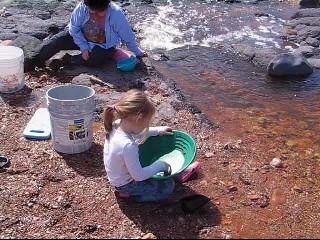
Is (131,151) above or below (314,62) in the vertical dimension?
above

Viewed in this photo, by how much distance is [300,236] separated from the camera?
3.31 metres

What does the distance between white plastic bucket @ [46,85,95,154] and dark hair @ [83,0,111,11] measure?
1783 mm

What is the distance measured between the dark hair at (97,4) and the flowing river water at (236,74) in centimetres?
162

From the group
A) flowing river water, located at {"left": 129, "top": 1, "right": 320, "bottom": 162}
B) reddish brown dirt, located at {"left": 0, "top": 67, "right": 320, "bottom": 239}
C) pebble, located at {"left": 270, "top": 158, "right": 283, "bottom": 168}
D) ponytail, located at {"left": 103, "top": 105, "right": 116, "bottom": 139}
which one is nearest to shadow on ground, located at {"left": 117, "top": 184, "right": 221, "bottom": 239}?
reddish brown dirt, located at {"left": 0, "top": 67, "right": 320, "bottom": 239}

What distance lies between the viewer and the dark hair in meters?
5.68

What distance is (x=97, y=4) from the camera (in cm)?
570

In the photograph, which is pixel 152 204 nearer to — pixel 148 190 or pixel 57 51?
pixel 148 190

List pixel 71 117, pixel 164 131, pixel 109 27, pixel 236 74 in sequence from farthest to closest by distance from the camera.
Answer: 1. pixel 236 74
2. pixel 109 27
3. pixel 71 117
4. pixel 164 131

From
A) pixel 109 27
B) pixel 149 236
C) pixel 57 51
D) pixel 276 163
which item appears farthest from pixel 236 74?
pixel 149 236

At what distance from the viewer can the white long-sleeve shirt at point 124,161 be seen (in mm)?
3275

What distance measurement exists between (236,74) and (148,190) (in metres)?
4.07

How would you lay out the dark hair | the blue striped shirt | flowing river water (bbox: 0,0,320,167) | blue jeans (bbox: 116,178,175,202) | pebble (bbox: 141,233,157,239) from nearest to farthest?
pebble (bbox: 141,233,157,239) < blue jeans (bbox: 116,178,175,202) < flowing river water (bbox: 0,0,320,167) < the dark hair < the blue striped shirt

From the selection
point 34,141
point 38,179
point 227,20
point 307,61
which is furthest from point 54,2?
point 38,179

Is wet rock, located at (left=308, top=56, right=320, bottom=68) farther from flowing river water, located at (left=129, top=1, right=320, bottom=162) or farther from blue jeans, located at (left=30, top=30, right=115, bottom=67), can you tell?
blue jeans, located at (left=30, top=30, right=115, bottom=67)
